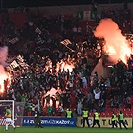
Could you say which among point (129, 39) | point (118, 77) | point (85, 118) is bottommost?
point (85, 118)

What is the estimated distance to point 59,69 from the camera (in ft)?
151

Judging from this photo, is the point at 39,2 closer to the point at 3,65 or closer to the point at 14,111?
the point at 3,65

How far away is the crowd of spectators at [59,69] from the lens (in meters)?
42.2

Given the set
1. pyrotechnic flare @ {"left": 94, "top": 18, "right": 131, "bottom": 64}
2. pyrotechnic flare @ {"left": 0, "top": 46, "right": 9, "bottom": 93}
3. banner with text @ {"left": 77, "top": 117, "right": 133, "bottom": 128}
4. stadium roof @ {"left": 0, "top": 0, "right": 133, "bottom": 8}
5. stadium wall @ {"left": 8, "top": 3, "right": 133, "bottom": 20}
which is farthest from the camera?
stadium roof @ {"left": 0, "top": 0, "right": 133, "bottom": 8}

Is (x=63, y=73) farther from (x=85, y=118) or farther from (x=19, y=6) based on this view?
(x=19, y=6)

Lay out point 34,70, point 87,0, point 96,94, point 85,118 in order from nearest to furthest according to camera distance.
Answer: point 85,118, point 96,94, point 34,70, point 87,0

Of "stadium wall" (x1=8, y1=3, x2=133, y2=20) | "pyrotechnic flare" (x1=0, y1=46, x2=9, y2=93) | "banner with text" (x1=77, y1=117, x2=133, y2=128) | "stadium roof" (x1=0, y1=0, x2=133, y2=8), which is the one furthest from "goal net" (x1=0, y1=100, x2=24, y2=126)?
"stadium roof" (x1=0, y1=0, x2=133, y2=8)

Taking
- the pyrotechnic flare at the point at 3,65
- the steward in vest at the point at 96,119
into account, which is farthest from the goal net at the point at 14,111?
the pyrotechnic flare at the point at 3,65

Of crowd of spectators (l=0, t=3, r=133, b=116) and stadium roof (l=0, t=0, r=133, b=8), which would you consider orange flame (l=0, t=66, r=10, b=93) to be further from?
stadium roof (l=0, t=0, r=133, b=8)

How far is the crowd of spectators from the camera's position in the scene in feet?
138

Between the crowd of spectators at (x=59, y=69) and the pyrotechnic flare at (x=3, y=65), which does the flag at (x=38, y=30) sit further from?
the pyrotechnic flare at (x=3, y=65)

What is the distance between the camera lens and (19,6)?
5347 cm

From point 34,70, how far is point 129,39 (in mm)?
8503

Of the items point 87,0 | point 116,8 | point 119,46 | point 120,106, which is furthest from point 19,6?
point 120,106
